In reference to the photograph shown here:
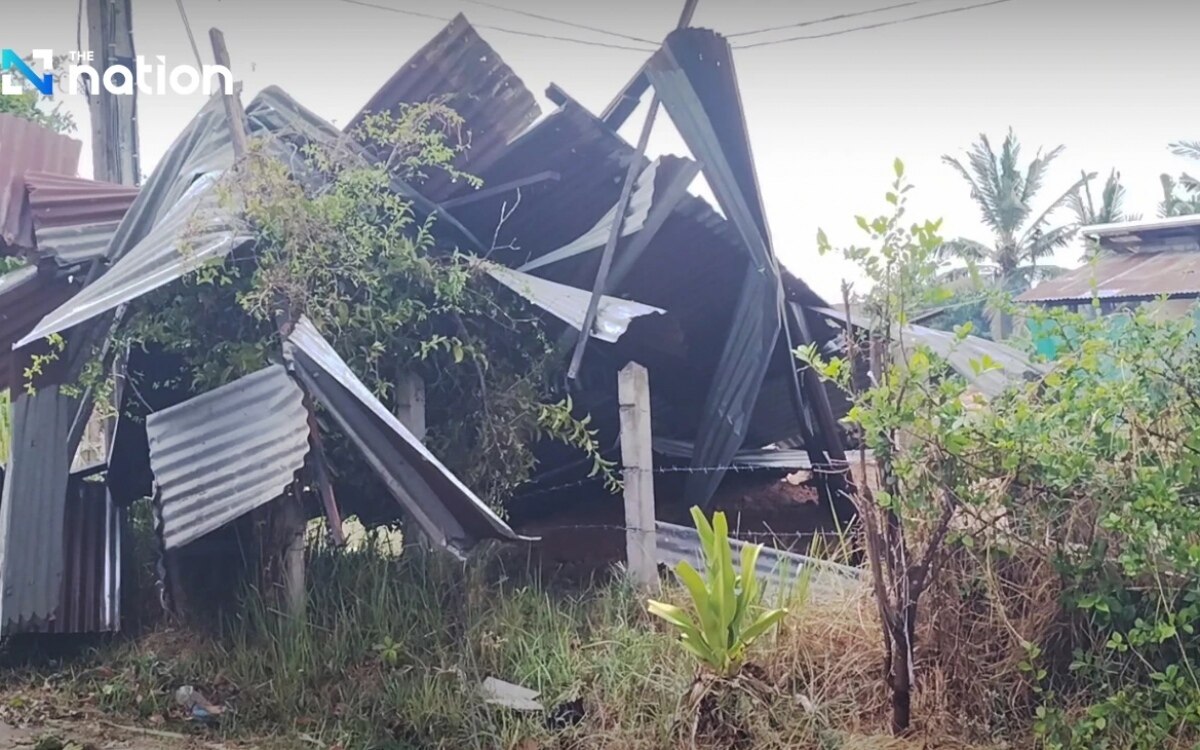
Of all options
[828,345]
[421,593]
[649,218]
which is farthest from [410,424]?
[828,345]

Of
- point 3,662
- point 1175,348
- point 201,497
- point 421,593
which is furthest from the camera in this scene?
point 3,662

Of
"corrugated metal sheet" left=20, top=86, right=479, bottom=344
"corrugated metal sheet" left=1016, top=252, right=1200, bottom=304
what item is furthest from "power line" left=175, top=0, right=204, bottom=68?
"corrugated metal sheet" left=1016, top=252, right=1200, bottom=304

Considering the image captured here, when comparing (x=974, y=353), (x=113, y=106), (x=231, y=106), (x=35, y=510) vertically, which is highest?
(x=113, y=106)

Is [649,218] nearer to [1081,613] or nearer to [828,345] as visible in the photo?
[828,345]

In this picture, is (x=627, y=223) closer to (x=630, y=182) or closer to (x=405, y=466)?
(x=630, y=182)

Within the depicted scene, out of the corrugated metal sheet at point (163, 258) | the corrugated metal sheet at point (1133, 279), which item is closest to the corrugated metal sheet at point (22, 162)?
the corrugated metal sheet at point (163, 258)

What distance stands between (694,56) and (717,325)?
2068 mm

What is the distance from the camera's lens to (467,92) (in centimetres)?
643

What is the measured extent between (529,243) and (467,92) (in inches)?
46.7

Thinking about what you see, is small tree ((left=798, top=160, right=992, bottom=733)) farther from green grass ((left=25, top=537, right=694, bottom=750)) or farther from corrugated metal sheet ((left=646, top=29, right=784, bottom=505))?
corrugated metal sheet ((left=646, top=29, right=784, bottom=505))

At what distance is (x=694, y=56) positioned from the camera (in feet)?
20.3

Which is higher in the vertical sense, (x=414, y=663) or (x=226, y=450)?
(x=226, y=450)

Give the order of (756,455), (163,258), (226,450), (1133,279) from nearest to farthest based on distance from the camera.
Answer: (226,450) → (163,258) → (756,455) → (1133,279)

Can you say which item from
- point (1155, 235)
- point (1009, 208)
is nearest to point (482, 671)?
point (1155, 235)
